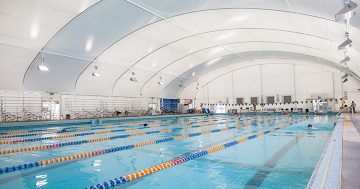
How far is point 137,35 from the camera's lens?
15.0 metres

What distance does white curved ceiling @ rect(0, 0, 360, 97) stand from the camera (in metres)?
10.6

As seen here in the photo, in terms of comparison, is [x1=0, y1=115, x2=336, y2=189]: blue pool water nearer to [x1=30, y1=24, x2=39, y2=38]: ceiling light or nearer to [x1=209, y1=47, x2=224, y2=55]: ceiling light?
[x1=30, y1=24, x2=39, y2=38]: ceiling light

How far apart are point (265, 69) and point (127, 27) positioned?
68.9ft

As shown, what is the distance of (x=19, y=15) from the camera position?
34.9 ft

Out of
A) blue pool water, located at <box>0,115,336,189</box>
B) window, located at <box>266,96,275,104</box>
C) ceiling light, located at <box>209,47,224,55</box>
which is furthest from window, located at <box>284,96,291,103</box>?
blue pool water, located at <box>0,115,336,189</box>

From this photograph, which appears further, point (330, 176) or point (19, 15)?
point (19, 15)

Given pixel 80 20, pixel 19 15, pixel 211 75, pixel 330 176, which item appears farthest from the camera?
pixel 211 75

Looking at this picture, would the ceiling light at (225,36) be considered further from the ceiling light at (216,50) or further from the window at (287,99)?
the window at (287,99)

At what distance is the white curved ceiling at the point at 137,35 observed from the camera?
10586 millimetres

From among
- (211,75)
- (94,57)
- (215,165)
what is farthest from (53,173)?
(211,75)

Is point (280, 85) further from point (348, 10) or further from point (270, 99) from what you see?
point (348, 10)

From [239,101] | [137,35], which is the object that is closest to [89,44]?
[137,35]

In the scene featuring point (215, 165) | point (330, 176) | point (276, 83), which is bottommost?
point (215, 165)

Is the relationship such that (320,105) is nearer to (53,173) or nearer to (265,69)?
(265,69)
